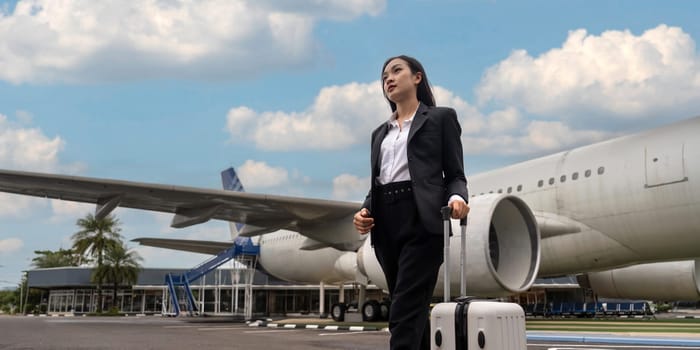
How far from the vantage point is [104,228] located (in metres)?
49.9

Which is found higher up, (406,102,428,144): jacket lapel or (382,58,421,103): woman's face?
(382,58,421,103): woman's face

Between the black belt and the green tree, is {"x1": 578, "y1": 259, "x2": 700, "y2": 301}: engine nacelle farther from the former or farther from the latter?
the green tree

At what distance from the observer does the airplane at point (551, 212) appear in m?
10.6

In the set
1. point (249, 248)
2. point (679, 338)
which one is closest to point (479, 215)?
point (679, 338)

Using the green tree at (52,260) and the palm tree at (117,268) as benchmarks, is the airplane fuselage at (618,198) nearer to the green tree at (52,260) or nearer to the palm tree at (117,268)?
the palm tree at (117,268)

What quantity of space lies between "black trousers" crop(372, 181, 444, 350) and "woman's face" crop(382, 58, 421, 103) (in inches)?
18.4

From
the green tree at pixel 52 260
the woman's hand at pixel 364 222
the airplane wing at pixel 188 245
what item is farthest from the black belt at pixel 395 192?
the green tree at pixel 52 260

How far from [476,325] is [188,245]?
23739 mm

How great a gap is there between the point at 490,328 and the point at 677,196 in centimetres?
995

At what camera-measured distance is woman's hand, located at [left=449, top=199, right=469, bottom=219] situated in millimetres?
2822

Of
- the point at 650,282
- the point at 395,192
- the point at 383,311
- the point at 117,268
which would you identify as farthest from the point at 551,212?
A: the point at 117,268

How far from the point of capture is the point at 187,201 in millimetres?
14836

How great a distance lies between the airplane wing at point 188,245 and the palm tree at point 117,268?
23.3 meters

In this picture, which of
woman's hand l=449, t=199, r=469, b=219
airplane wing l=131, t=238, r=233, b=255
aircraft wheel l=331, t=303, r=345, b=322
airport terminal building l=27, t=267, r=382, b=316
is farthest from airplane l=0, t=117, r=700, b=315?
airport terminal building l=27, t=267, r=382, b=316
